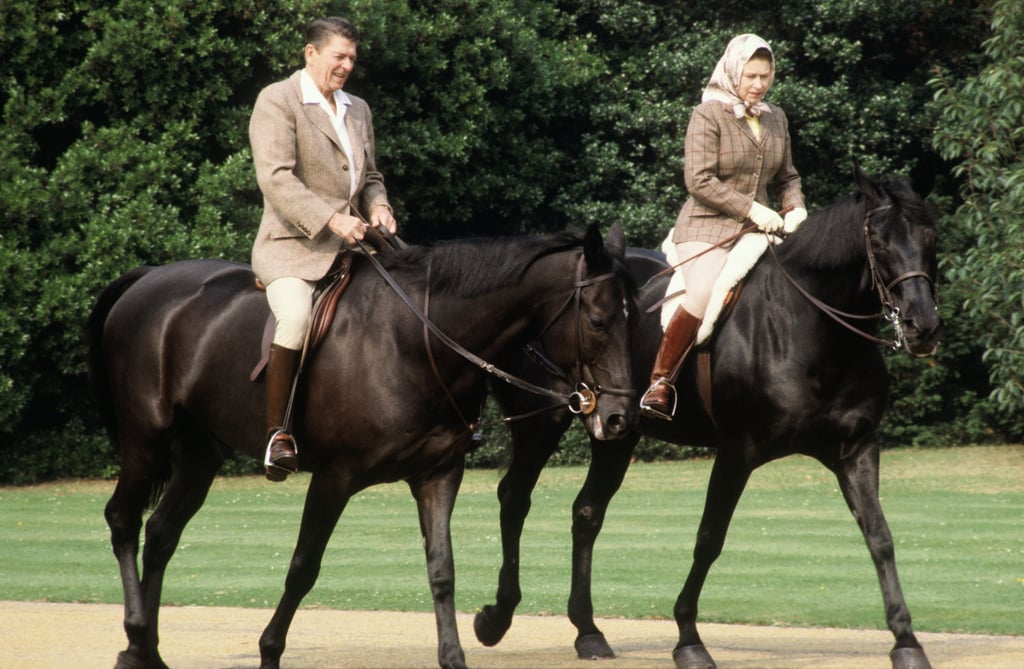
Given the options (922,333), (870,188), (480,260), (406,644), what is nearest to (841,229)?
(870,188)

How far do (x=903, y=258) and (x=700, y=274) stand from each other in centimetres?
137

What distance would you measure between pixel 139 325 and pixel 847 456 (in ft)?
12.5

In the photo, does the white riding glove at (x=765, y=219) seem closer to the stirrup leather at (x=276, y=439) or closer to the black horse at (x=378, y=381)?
the black horse at (x=378, y=381)

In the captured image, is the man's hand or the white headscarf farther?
the white headscarf

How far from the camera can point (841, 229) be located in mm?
7559

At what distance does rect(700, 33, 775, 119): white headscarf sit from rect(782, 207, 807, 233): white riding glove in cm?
60

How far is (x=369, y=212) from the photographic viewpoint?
25.0ft

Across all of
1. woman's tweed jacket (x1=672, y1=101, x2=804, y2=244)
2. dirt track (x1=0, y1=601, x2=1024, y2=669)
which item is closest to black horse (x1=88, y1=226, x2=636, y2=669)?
dirt track (x1=0, y1=601, x2=1024, y2=669)

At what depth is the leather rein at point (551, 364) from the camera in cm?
625

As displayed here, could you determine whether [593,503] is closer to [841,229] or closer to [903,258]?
[841,229]

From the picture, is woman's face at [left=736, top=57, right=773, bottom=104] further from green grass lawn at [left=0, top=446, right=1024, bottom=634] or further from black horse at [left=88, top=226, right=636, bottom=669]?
green grass lawn at [left=0, top=446, right=1024, bottom=634]

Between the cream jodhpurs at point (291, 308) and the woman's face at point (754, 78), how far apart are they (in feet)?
9.17

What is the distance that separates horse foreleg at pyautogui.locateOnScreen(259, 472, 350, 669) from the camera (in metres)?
6.82

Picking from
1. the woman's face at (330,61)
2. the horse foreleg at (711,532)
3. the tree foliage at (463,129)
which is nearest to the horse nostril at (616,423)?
the horse foreleg at (711,532)
